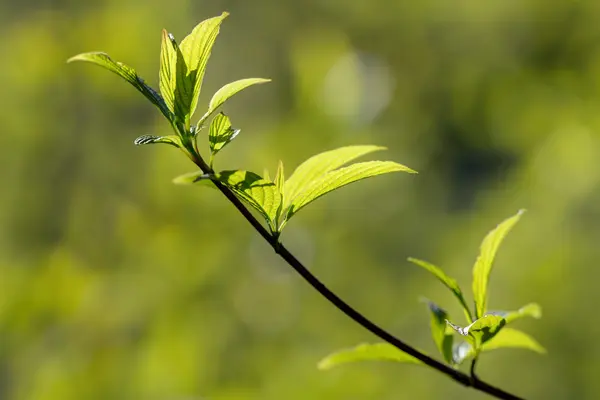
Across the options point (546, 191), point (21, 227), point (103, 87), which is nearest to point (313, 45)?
point (103, 87)

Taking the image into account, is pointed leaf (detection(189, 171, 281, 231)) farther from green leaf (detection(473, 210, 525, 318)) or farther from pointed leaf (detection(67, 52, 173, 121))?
green leaf (detection(473, 210, 525, 318))

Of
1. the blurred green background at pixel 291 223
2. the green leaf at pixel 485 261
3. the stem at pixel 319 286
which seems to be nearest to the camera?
the stem at pixel 319 286

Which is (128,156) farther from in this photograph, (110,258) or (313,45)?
(313,45)

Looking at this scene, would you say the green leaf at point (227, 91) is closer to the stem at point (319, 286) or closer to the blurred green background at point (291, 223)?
the stem at point (319, 286)

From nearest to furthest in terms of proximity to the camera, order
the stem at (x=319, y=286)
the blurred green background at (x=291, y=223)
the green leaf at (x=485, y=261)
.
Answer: the stem at (x=319, y=286), the green leaf at (x=485, y=261), the blurred green background at (x=291, y=223)

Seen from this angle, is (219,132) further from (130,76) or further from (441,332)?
(441,332)

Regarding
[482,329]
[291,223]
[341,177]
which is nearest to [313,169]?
[341,177]

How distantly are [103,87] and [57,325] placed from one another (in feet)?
1.97

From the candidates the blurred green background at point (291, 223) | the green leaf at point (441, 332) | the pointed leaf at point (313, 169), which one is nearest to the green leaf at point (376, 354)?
the green leaf at point (441, 332)

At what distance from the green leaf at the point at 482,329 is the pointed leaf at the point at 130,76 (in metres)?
0.20

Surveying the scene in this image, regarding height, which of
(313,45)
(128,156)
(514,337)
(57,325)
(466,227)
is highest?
(313,45)

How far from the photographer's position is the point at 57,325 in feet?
5.42

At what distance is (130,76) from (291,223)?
59.1 inches

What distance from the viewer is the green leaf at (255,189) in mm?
388
